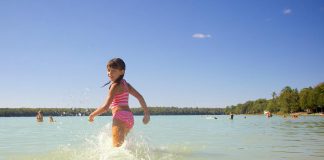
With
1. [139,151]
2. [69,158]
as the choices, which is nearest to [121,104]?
[139,151]

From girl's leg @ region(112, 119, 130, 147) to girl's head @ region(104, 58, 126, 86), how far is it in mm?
788

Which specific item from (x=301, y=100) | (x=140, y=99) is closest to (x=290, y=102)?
(x=301, y=100)

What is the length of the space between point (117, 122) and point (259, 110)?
195684 mm

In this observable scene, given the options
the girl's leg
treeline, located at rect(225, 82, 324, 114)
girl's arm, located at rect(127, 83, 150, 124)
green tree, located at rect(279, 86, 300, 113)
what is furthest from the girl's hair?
green tree, located at rect(279, 86, 300, 113)

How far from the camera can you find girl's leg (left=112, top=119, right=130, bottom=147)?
22.2ft

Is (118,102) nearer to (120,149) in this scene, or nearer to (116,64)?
(116,64)

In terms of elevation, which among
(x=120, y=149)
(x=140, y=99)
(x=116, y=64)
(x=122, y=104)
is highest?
(x=116, y=64)

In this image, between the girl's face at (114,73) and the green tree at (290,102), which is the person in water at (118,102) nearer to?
the girl's face at (114,73)

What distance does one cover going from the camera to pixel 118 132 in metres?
6.77

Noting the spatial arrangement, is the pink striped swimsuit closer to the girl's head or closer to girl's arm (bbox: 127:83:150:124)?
the girl's head

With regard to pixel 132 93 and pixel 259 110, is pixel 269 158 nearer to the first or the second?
pixel 132 93

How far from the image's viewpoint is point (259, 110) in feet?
638

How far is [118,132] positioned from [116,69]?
117 cm

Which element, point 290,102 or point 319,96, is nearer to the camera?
point 319,96
